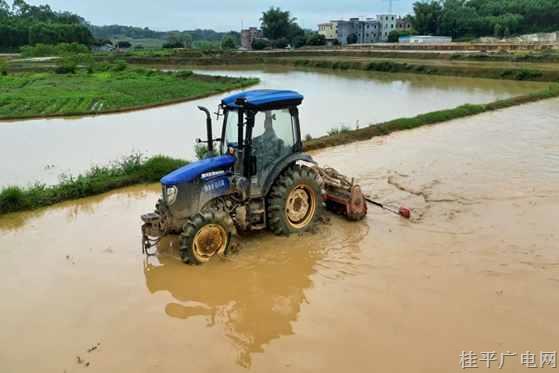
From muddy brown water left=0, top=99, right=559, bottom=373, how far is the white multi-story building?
85.8 meters

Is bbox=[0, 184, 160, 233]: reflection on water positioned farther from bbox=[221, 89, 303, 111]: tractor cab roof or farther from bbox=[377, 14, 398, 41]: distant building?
bbox=[377, 14, 398, 41]: distant building

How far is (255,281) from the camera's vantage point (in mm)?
6473

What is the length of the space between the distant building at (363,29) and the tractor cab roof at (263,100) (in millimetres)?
86387

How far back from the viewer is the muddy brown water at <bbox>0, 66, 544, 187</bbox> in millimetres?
13219

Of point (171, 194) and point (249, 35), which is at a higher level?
point (249, 35)

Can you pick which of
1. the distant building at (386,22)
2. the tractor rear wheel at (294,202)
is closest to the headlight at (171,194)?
the tractor rear wheel at (294,202)

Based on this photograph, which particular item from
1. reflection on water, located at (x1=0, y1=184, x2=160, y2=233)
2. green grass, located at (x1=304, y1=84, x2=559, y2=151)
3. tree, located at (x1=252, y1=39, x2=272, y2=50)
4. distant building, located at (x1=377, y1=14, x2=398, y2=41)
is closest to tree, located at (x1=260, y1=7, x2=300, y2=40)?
tree, located at (x1=252, y1=39, x2=272, y2=50)

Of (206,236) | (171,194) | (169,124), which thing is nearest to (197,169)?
(171,194)

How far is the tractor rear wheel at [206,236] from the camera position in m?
6.41

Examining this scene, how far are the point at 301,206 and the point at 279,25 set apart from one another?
81.7 meters

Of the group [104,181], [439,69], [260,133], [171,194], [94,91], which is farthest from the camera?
[439,69]

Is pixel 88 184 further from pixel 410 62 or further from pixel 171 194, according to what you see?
pixel 410 62

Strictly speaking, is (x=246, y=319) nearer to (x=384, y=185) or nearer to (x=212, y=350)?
(x=212, y=350)

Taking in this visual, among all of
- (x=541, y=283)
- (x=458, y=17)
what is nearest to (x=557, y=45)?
(x=458, y=17)
